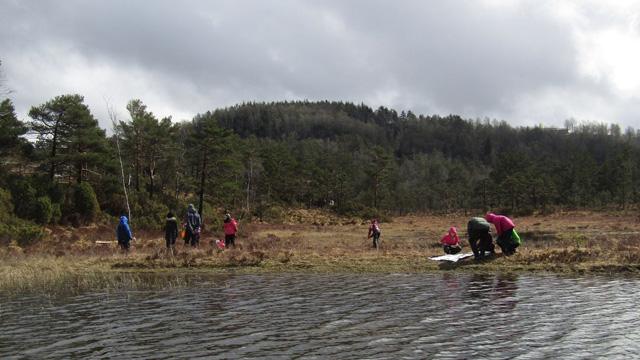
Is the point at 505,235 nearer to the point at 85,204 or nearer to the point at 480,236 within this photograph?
the point at 480,236

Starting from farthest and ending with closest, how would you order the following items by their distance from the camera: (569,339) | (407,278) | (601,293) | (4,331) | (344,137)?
(344,137)
(407,278)
(601,293)
(4,331)
(569,339)

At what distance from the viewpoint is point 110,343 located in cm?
893

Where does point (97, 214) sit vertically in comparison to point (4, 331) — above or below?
above

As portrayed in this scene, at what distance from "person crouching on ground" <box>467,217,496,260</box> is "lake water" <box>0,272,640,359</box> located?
340 centimetres

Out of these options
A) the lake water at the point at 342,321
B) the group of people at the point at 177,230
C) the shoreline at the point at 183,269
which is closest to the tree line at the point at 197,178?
the group of people at the point at 177,230

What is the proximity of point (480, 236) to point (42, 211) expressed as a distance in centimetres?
3163

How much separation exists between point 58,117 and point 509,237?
125ft

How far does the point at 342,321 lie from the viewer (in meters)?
10.4

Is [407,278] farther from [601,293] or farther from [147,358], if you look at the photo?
[147,358]

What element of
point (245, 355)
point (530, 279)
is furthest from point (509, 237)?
point (245, 355)

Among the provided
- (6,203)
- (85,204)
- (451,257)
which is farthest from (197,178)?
(451,257)

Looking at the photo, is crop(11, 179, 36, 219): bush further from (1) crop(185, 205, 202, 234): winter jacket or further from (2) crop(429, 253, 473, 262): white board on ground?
(2) crop(429, 253, 473, 262): white board on ground

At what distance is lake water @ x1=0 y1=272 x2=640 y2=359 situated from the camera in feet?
27.2

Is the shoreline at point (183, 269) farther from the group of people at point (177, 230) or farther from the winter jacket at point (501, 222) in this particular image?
the group of people at point (177, 230)
